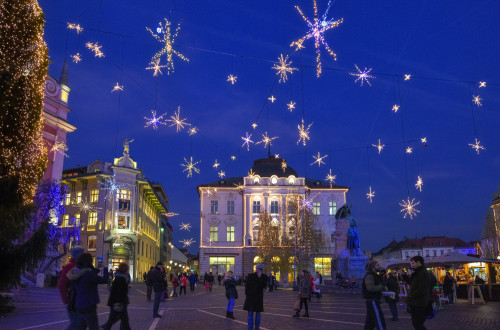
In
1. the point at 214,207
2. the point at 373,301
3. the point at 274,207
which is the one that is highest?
the point at 214,207

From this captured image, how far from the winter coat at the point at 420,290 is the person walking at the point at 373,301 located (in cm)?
137

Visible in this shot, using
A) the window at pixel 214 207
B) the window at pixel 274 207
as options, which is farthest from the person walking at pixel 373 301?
the window at pixel 214 207

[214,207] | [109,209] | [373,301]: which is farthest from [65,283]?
[214,207]

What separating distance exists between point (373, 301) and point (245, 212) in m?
57.7

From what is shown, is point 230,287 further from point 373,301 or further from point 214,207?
point 214,207

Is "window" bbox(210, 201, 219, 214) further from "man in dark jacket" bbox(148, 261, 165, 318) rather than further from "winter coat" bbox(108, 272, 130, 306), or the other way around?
"winter coat" bbox(108, 272, 130, 306)

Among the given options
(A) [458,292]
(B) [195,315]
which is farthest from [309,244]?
(B) [195,315]

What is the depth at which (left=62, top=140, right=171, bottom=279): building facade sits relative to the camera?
2024 inches

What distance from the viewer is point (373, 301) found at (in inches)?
370

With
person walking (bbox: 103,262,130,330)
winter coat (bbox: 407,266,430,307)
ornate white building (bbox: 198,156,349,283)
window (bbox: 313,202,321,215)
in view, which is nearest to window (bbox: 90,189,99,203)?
ornate white building (bbox: 198,156,349,283)

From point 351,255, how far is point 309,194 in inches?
1466

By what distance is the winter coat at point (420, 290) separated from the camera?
7.97 m

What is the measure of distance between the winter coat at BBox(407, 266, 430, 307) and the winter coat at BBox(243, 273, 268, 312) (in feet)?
12.1

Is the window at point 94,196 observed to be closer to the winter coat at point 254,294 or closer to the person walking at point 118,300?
the winter coat at point 254,294
